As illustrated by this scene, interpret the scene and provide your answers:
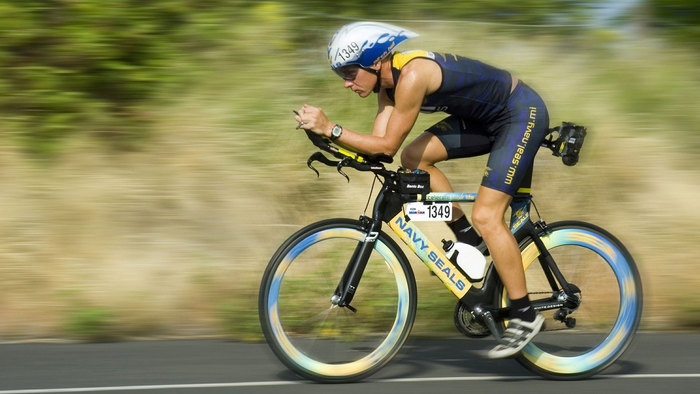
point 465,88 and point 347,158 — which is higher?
point 465,88

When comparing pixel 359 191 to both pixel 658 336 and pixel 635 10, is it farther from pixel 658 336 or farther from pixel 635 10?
pixel 635 10

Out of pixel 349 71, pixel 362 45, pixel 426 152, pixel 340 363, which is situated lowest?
pixel 340 363

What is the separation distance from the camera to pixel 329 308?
571 cm

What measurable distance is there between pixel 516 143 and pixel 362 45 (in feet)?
3.43

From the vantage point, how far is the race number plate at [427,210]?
5.57m

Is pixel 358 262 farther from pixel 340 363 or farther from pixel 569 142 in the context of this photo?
pixel 569 142

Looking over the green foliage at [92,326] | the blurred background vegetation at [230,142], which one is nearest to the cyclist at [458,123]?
the blurred background vegetation at [230,142]

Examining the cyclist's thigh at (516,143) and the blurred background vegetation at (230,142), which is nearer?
the cyclist's thigh at (516,143)

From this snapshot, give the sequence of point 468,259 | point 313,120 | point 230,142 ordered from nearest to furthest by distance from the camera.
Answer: point 313,120 < point 468,259 < point 230,142

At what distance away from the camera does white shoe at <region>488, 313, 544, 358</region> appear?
5.52 meters

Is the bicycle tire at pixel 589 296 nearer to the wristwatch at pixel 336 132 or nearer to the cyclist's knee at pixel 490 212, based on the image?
the cyclist's knee at pixel 490 212

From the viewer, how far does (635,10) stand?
9820 mm

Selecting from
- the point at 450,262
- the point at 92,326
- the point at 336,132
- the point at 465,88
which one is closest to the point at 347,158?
the point at 336,132

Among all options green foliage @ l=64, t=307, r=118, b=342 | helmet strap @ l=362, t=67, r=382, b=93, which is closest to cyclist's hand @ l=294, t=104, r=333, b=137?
helmet strap @ l=362, t=67, r=382, b=93
